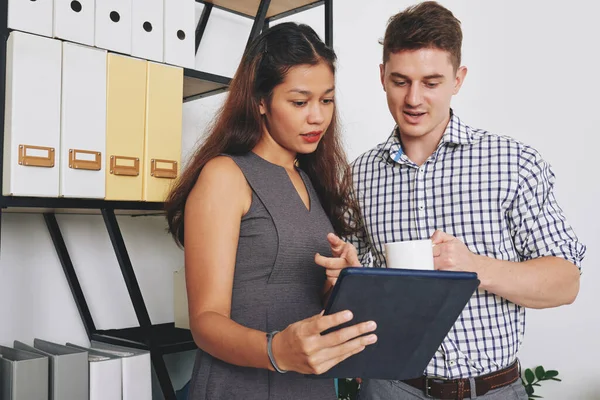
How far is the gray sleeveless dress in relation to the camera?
109cm

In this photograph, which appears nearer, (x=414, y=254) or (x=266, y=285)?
(x=414, y=254)

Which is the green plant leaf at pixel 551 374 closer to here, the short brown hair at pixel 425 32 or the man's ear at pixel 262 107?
the short brown hair at pixel 425 32

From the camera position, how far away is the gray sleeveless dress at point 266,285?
109cm

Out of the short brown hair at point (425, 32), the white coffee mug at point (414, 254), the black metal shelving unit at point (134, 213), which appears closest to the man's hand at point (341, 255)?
the white coffee mug at point (414, 254)

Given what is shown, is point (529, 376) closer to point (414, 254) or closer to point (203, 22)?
point (414, 254)

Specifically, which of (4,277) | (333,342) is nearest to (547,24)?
(333,342)

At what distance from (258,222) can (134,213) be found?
965 millimetres

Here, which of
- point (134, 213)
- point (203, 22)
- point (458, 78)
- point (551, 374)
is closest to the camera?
point (458, 78)

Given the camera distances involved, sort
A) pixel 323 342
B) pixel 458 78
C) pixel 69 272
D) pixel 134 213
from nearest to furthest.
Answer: pixel 323 342 → pixel 458 78 → pixel 69 272 → pixel 134 213

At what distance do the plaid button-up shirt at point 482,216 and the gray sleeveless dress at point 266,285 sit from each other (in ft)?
0.84

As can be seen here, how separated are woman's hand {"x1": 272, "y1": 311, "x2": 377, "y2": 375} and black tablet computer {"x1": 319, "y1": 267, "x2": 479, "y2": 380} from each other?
0.02 m

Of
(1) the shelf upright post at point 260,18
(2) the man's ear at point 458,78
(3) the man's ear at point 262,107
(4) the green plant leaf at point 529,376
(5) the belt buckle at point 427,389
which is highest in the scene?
(1) the shelf upright post at point 260,18

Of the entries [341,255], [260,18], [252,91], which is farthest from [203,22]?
[341,255]

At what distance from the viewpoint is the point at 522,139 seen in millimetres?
2264
